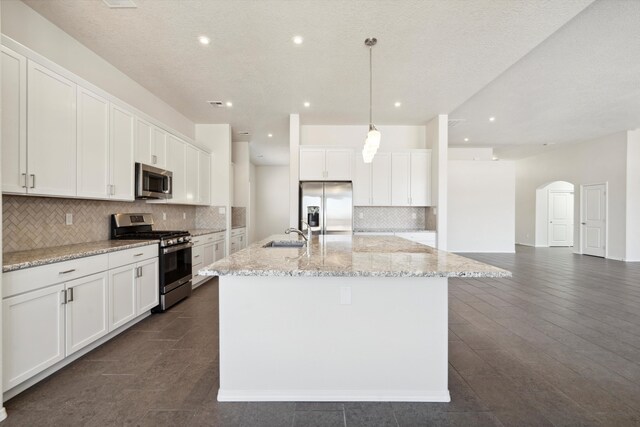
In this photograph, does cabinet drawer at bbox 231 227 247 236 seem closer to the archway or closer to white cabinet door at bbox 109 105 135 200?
white cabinet door at bbox 109 105 135 200

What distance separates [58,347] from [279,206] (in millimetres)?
8477

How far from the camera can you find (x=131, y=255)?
2.90 m

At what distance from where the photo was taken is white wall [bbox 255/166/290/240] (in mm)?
10453

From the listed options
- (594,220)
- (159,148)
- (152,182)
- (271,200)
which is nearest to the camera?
(152,182)

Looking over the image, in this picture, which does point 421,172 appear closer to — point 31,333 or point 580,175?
point 31,333

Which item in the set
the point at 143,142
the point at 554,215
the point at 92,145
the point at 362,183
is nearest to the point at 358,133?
the point at 362,183

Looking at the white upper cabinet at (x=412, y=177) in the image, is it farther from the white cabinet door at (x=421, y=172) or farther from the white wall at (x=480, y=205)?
the white wall at (x=480, y=205)

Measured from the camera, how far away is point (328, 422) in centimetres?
166

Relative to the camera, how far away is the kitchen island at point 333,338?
1.83 m

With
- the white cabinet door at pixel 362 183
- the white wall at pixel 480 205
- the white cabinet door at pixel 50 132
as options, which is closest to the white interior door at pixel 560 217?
the white wall at pixel 480 205

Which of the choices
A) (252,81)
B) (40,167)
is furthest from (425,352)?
(252,81)

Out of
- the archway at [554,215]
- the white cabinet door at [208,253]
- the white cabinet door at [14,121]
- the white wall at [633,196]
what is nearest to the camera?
the white cabinet door at [14,121]

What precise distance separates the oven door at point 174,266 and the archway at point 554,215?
10.7 metres

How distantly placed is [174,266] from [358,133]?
412 centimetres
